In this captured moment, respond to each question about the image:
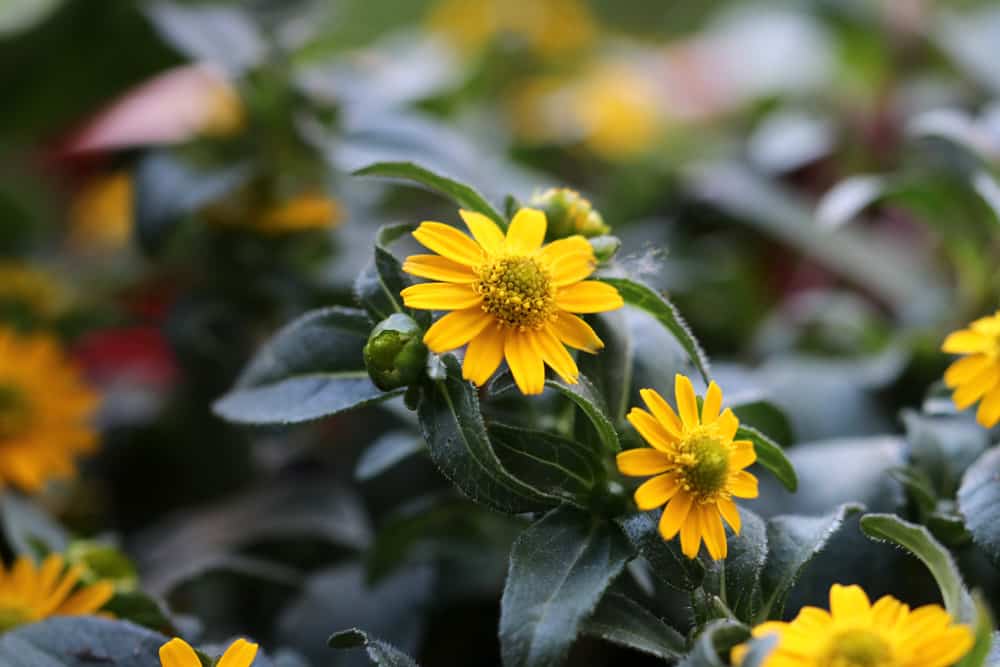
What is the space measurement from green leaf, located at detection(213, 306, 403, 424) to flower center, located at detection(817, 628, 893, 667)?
223 mm

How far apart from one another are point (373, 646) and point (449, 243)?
177 millimetres

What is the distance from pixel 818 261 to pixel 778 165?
12 cm

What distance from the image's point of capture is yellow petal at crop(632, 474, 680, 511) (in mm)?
409

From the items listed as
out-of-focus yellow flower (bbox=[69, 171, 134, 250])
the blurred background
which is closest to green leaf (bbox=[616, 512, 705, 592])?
the blurred background

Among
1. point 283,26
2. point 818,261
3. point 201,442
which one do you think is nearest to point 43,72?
point 283,26

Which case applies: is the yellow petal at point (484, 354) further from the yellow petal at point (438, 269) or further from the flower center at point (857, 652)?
the flower center at point (857, 652)

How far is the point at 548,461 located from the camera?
1.50 ft

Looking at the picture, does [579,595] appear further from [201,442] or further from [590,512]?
[201,442]

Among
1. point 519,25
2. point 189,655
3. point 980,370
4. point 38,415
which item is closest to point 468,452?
point 189,655

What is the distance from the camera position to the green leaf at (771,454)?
464 mm

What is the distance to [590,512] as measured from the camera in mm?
455

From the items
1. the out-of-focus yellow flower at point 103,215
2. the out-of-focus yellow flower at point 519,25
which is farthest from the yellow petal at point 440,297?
the out-of-focus yellow flower at point 519,25

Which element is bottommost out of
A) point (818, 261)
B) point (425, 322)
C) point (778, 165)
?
point (818, 261)

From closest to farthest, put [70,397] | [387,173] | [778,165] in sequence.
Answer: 1. [387,173]
2. [70,397]
3. [778,165]
